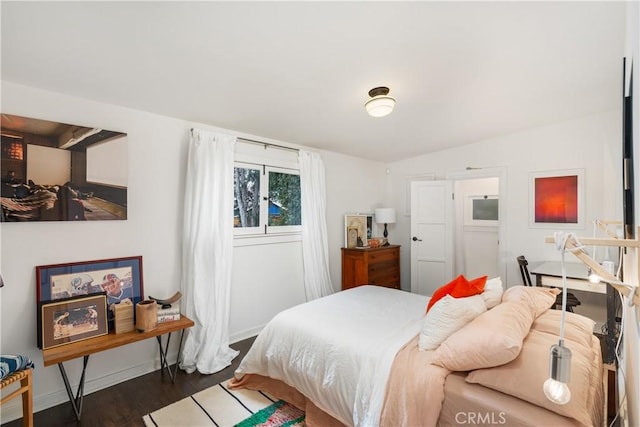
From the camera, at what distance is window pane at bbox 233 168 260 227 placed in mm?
3268

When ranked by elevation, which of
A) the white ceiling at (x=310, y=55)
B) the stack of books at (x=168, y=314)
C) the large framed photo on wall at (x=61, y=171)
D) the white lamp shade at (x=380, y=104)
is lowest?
the stack of books at (x=168, y=314)

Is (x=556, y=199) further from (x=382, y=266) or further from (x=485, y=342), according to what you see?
(x=485, y=342)

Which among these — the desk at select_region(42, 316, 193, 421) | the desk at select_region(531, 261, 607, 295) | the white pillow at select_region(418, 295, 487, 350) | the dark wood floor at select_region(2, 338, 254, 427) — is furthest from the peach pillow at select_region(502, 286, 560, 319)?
the desk at select_region(42, 316, 193, 421)

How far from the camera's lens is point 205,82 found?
2260 mm

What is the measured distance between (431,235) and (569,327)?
9.68ft

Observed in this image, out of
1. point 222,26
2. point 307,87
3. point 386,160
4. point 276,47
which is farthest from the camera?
point 386,160

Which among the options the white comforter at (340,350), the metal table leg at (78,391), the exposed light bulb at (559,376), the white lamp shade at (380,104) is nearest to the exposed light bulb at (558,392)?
the exposed light bulb at (559,376)

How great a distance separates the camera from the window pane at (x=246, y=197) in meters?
3.27

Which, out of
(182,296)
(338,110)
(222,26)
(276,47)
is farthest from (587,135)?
(182,296)

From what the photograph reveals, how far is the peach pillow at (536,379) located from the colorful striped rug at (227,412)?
4.11 ft

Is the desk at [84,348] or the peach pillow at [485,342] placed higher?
the peach pillow at [485,342]

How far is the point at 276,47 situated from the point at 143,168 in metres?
1.59

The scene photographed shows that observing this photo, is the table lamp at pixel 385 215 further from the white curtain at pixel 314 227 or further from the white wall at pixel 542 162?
the white curtain at pixel 314 227

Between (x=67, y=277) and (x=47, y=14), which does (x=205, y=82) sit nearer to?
(x=47, y=14)
